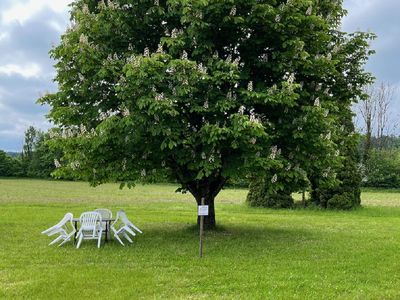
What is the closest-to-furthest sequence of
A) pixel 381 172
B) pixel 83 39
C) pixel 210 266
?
pixel 210 266, pixel 83 39, pixel 381 172

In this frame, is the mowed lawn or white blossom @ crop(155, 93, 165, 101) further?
white blossom @ crop(155, 93, 165, 101)

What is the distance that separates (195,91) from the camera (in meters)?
10.5

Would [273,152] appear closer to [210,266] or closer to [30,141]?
[210,266]

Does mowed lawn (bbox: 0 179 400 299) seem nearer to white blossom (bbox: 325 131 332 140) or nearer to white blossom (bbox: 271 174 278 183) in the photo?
white blossom (bbox: 271 174 278 183)

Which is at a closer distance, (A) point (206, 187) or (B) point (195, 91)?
(B) point (195, 91)

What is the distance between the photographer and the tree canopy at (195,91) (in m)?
10.3

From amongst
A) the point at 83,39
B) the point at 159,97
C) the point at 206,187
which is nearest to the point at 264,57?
the point at 159,97

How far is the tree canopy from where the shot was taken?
10.3m

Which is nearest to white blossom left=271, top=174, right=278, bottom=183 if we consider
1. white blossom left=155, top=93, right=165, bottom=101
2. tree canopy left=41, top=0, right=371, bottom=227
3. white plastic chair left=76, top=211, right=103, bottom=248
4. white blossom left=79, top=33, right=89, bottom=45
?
tree canopy left=41, top=0, right=371, bottom=227

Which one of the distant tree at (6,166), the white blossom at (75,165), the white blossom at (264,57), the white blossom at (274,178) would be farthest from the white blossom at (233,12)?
the distant tree at (6,166)

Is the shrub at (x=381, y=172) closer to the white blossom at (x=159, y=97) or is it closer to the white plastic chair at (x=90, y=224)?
the white plastic chair at (x=90, y=224)

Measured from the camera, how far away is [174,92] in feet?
33.6

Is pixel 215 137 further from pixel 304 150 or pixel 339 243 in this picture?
pixel 339 243

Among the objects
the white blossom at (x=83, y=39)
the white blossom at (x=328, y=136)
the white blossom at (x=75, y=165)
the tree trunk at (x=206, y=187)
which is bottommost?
the tree trunk at (x=206, y=187)
